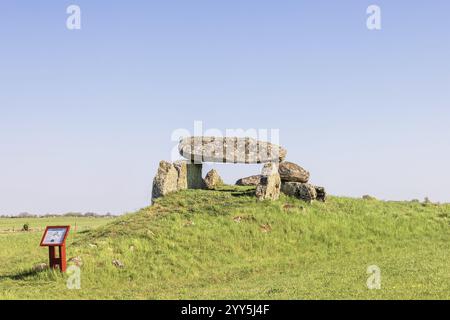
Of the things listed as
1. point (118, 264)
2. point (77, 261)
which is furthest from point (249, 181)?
point (77, 261)

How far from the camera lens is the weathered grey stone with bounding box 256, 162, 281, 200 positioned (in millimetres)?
34781

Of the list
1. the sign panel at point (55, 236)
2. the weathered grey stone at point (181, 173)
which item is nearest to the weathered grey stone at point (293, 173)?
the weathered grey stone at point (181, 173)

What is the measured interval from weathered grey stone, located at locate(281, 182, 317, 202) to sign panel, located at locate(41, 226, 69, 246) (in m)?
17.2

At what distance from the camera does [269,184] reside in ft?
115

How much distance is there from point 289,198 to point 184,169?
7.70m

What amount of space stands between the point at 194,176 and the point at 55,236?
15.1 metres

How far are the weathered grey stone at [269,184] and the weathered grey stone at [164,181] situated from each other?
5857 millimetres

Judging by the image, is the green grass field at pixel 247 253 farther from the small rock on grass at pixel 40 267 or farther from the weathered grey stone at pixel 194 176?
the weathered grey stone at pixel 194 176

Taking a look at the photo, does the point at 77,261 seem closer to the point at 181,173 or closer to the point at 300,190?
the point at 181,173

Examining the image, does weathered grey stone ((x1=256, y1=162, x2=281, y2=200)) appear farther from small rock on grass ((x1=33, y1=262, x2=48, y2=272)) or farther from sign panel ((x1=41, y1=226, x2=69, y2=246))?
small rock on grass ((x1=33, y1=262, x2=48, y2=272))

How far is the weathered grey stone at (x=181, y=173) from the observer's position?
3619 centimetres
